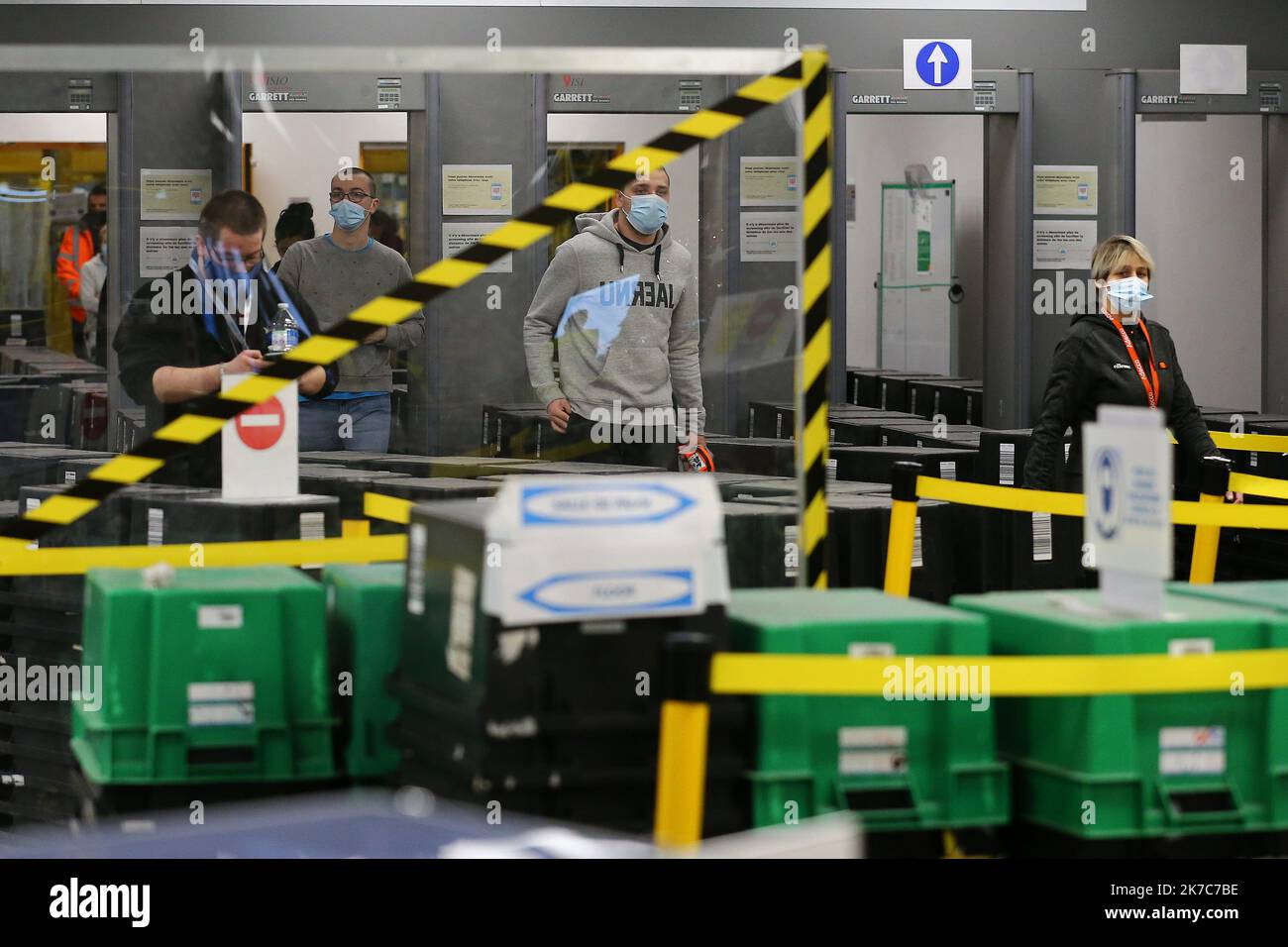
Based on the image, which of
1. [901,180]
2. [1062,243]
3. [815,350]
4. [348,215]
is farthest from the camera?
[901,180]

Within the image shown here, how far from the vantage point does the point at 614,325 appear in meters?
5.77

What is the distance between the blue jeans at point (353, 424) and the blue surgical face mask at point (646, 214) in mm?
909

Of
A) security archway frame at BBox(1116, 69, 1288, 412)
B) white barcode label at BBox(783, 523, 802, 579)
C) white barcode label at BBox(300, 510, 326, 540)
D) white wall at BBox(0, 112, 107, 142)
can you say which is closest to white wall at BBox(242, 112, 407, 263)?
white wall at BBox(0, 112, 107, 142)

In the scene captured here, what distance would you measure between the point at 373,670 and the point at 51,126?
173 inches

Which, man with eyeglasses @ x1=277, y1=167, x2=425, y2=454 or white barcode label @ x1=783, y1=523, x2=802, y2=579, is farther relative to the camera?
man with eyeglasses @ x1=277, y1=167, x2=425, y2=454

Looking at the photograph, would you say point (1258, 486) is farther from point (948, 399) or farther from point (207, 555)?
point (948, 399)

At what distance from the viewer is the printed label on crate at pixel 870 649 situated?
3.14 meters

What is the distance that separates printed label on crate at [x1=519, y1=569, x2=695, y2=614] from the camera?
3.00 m

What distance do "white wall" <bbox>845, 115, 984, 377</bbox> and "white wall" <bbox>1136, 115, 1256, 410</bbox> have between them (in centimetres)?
117

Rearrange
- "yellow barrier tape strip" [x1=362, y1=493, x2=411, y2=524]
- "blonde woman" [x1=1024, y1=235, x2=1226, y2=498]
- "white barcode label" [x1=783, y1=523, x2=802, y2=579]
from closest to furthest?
"white barcode label" [x1=783, y1=523, x2=802, y2=579] < "yellow barrier tape strip" [x1=362, y1=493, x2=411, y2=524] < "blonde woman" [x1=1024, y1=235, x2=1226, y2=498]

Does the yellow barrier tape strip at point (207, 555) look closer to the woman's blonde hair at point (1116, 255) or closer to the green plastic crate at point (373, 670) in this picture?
the green plastic crate at point (373, 670)

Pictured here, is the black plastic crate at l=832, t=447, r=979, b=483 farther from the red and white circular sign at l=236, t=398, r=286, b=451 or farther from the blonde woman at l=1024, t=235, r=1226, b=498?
the red and white circular sign at l=236, t=398, r=286, b=451

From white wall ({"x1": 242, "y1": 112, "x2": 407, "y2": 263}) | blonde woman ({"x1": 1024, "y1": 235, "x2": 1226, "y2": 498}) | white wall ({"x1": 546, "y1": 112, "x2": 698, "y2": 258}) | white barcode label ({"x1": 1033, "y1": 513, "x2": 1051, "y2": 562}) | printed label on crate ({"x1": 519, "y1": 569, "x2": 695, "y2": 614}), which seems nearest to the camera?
printed label on crate ({"x1": 519, "y1": 569, "x2": 695, "y2": 614})

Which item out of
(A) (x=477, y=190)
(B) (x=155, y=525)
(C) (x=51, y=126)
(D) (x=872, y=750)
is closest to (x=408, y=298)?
(D) (x=872, y=750)
